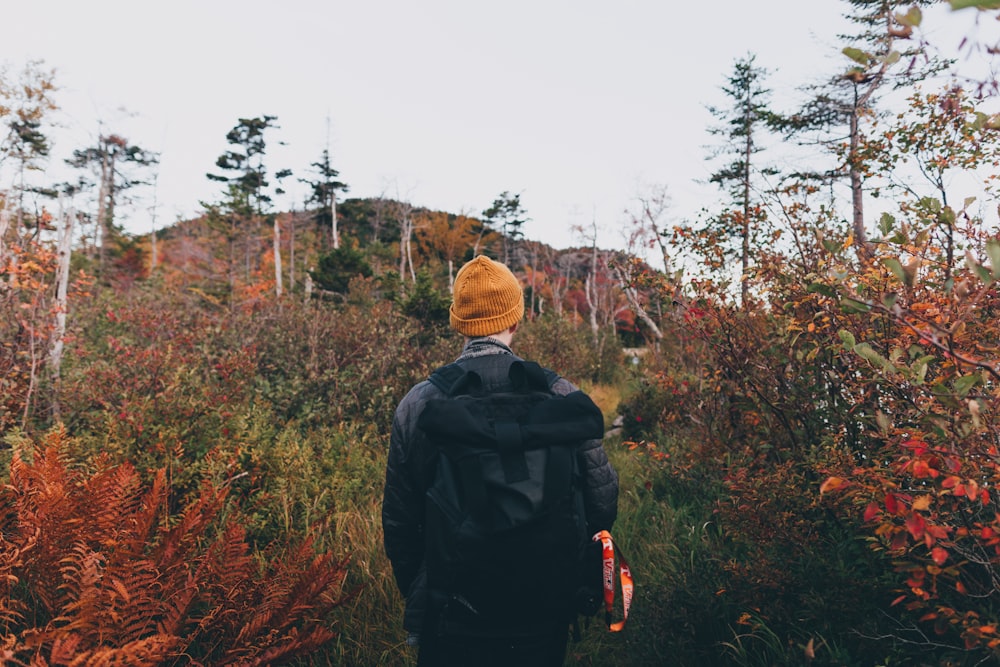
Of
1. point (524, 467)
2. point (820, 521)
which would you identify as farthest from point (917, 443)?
point (820, 521)

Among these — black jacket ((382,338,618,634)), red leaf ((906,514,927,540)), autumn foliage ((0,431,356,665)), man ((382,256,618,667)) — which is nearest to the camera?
red leaf ((906,514,927,540))

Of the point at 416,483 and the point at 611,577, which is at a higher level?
the point at 416,483

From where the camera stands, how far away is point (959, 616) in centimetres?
189

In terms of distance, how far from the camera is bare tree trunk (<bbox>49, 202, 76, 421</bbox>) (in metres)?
4.67

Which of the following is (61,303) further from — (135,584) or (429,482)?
(429,482)

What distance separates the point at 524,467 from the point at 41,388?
5236 millimetres

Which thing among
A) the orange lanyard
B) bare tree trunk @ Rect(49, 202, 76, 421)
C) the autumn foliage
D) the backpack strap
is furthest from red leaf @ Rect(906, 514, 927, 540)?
bare tree trunk @ Rect(49, 202, 76, 421)

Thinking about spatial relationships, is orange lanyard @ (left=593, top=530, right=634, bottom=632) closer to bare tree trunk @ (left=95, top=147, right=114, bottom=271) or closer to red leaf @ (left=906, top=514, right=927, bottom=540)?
red leaf @ (left=906, top=514, right=927, bottom=540)

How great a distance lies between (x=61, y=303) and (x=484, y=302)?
15.7 ft

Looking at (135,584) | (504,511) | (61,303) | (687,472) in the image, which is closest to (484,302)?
(504,511)

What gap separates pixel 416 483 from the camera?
1894 mm

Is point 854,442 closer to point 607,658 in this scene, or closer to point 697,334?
point 697,334

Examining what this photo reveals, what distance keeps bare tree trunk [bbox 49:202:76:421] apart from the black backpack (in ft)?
15.1

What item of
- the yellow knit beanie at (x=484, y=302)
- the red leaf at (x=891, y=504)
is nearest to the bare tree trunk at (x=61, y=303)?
the yellow knit beanie at (x=484, y=302)
